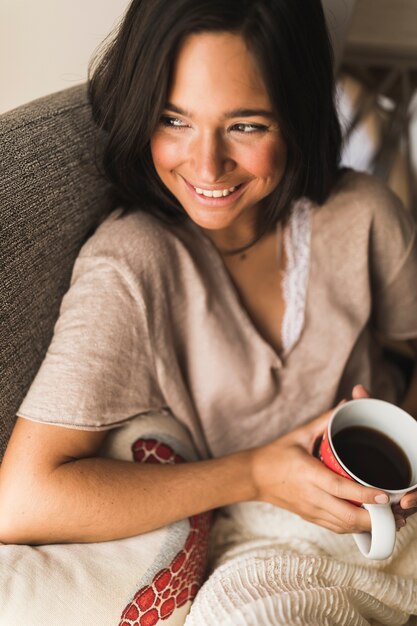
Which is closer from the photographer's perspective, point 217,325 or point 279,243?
point 217,325

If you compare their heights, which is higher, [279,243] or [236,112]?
[236,112]

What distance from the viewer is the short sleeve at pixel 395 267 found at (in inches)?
39.2

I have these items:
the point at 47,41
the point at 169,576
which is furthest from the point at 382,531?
the point at 47,41

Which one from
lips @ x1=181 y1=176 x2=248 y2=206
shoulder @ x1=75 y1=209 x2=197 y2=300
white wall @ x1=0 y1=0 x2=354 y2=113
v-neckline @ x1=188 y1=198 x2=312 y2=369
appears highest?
white wall @ x1=0 y1=0 x2=354 y2=113

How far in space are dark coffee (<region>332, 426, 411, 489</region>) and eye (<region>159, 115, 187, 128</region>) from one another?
1.51 ft

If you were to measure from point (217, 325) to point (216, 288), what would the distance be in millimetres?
69

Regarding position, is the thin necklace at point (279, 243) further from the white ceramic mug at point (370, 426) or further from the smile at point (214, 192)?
the white ceramic mug at point (370, 426)

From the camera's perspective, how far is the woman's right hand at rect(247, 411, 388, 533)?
711mm

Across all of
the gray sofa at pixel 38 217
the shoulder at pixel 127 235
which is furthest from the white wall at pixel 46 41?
the shoulder at pixel 127 235

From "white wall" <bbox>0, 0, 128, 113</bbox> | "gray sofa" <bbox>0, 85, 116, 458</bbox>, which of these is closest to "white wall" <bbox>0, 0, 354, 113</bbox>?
"white wall" <bbox>0, 0, 128, 113</bbox>

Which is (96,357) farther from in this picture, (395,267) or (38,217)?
(395,267)

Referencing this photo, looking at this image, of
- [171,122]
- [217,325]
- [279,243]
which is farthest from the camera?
[279,243]

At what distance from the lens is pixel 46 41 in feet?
3.05

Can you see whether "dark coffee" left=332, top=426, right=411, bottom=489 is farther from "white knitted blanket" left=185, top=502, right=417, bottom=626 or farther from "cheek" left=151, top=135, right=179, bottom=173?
"cheek" left=151, top=135, right=179, bottom=173
